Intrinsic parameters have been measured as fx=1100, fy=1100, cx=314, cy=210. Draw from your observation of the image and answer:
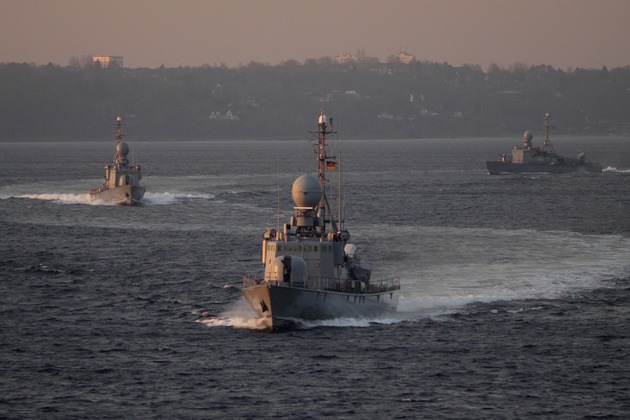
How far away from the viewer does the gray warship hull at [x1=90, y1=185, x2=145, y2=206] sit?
151625 mm

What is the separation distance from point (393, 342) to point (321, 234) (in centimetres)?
891

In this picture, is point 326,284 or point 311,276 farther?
point 311,276

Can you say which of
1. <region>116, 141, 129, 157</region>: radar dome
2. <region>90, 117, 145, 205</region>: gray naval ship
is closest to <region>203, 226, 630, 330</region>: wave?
<region>90, 117, 145, 205</region>: gray naval ship

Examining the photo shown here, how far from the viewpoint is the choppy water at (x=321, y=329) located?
50031 millimetres

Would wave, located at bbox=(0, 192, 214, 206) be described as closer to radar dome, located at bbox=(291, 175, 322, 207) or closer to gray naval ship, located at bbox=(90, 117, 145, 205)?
gray naval ship, located at bbox=(90, 117, 145, 205)

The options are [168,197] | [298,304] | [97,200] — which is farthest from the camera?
[168,197]

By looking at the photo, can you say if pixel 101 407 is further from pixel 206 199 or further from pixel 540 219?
pixel 206 199

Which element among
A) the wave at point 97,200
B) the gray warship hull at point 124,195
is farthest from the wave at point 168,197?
the gray warship hull at point 124,195

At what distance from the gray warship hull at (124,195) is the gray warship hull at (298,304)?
90654 millimetres

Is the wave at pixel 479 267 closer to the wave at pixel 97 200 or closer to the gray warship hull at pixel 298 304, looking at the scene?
the gray warship hull at pixel 298 304

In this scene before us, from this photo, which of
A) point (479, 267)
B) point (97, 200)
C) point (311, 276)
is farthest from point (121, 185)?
point (311, 276)

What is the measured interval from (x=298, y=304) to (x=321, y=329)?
229cm

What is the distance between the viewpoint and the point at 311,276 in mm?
64750

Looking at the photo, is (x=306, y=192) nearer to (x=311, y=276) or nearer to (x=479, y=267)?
(x=311, y=276)
